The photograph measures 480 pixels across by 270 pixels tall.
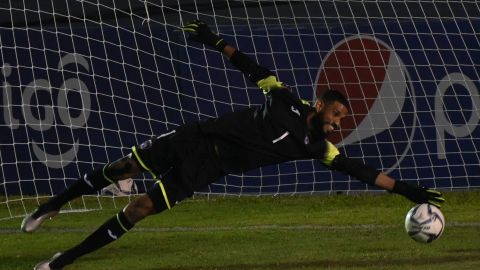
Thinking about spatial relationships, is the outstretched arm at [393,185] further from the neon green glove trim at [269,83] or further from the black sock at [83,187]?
the black sock at [83,187]

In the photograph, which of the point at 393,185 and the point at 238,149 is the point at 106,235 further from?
the point at 393,185

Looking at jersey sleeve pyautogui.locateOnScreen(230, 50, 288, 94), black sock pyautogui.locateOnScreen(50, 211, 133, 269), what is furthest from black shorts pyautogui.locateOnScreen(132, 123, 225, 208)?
jersey sleeve pyautogui.locateOnScreen(230, 50, 288, 94)

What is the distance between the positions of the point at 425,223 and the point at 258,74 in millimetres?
1752

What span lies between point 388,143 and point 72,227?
16.0ft

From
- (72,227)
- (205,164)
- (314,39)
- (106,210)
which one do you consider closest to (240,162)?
(205,164)

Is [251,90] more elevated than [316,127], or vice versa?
[251,90]

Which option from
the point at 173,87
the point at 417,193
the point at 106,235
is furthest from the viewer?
the point at 173,87

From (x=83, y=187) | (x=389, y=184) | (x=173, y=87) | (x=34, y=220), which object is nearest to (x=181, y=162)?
(x=83, y=187)

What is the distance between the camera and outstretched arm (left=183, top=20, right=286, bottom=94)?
32.5ft

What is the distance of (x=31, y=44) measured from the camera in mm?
16375

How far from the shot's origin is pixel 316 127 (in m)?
9.69

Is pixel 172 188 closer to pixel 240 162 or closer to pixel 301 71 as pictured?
pixel 240 162

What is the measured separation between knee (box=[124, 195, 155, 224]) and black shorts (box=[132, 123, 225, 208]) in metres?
0.09

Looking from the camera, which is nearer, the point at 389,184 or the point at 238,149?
the point at 389,184
